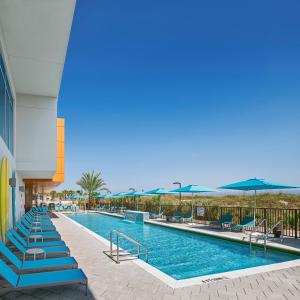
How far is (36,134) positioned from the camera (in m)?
13.5

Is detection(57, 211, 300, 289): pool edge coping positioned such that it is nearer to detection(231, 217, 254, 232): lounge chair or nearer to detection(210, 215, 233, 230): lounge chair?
detection(231, 217, 254, 232): lounge chair

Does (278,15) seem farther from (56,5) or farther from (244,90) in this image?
(56,5)

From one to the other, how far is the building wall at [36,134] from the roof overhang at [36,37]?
5.13 feet

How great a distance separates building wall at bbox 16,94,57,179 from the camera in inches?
519

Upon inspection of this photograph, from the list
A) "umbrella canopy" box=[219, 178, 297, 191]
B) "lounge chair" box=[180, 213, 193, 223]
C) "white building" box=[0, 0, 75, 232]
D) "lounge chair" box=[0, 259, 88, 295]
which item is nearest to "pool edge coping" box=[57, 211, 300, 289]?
"lounge chair" box=[0, 259, 88, 295]

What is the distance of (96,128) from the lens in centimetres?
4378

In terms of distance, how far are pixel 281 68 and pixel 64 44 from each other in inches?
648

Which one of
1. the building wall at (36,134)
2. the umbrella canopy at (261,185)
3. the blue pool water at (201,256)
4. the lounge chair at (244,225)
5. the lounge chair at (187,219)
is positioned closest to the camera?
the blue pool water at (201,256)

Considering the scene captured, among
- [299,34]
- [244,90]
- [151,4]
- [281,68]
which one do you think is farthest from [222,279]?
[244,90]

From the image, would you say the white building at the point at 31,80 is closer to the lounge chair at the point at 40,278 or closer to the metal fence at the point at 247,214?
the lounge chair at the point at 40,278

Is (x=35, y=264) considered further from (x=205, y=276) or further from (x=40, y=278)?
(x=205, y=276)

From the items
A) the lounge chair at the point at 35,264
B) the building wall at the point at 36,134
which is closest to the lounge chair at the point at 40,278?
the lounge chair at the point at 35,264

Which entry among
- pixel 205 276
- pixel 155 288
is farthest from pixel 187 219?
pixel 155 288

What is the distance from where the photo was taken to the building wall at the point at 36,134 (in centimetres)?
1319
